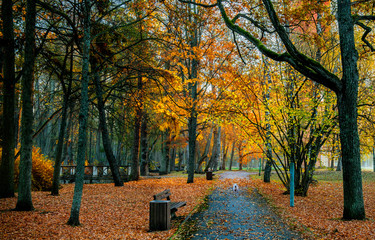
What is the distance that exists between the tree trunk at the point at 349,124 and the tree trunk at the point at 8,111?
1032 cm

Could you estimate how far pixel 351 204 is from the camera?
7008 millimetres

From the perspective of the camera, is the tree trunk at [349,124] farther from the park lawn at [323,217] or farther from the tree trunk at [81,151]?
the tree trunk at [81,151]

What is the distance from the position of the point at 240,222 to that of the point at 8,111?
8498mm

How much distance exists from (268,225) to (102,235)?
12.6 ft

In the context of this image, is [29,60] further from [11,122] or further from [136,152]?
[136,152]

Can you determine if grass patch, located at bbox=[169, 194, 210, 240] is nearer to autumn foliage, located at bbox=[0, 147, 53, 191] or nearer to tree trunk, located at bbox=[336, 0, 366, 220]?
tree trunk, located at bbox=[336, 0, 366, 220]

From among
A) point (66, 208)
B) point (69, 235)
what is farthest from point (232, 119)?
point (69, 235)

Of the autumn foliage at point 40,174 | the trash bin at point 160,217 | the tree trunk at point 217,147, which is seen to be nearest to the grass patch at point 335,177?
the tree trunk at point 217,147

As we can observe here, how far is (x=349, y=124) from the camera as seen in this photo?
23.4ft

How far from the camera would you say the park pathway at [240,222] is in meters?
5.71

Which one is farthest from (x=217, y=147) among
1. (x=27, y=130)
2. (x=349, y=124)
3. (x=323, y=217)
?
(x=27, y=130)

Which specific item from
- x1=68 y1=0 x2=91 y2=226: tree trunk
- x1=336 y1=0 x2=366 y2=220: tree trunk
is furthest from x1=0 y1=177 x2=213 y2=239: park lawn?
x1=336 y1=0 x2=366 y2=220: tree trunk

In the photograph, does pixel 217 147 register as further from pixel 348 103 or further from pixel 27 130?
pixel 27 130

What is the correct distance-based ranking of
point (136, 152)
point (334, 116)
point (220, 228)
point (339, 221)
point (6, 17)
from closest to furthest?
point (220, 228), point (339, 221), point (6, 17), point (334, 116), point (136, 152)
